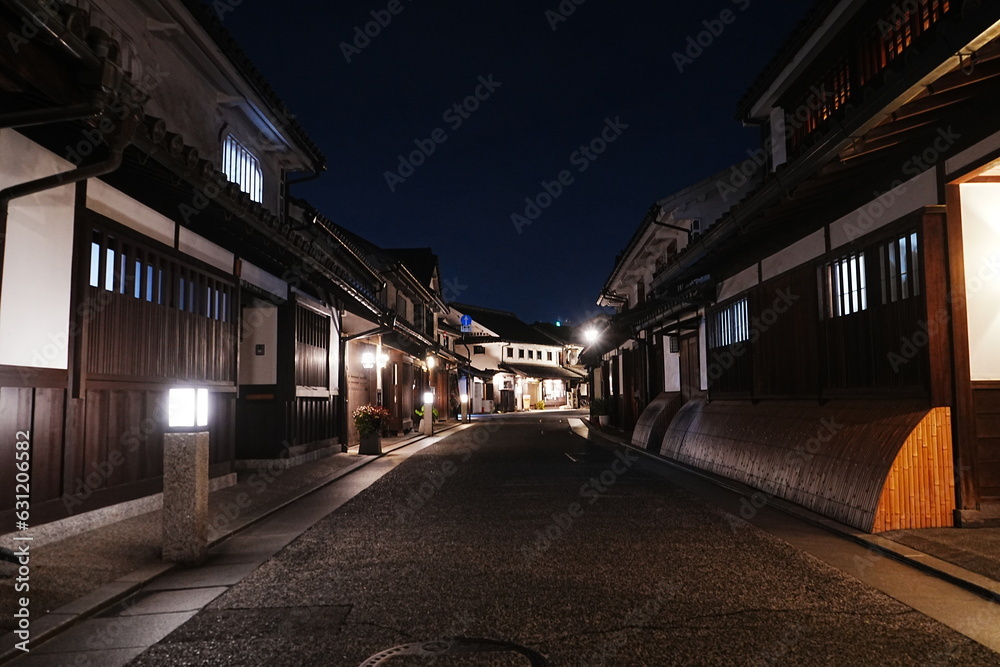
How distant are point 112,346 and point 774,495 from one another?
1017 cm

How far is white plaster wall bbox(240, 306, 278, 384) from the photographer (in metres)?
16.3

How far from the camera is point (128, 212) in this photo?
9.70 m

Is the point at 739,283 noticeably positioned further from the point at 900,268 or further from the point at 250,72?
the point at 250,72

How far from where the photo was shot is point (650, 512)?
10312mm

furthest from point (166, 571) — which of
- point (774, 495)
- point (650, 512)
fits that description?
point (774, 495)

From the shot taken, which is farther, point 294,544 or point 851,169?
point 851,169

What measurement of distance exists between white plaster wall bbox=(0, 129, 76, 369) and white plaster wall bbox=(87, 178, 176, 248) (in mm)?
549

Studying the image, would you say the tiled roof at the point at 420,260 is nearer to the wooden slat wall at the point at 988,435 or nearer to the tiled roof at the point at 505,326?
the tiled roof at the point at 505,326

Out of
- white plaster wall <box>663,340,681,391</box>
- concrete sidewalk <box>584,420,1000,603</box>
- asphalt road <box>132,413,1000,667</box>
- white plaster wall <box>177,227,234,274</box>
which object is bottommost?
asphalt road <box>132,413,1000,667</box>

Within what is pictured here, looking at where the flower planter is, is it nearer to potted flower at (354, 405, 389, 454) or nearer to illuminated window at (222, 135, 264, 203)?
potted flower at (354, 405, 389, 454)

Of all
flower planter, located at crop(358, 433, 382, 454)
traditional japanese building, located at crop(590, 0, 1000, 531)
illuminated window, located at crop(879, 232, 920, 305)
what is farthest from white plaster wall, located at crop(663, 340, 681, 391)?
illuminated window, located at crop(879, 232, 920, 305)

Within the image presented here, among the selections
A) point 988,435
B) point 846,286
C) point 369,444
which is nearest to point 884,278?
point 846,286

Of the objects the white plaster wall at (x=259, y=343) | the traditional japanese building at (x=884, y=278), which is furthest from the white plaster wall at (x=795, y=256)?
the white plaster wall at (x=259, y=343)

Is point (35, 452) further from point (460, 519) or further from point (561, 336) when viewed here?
point (561, 336)
